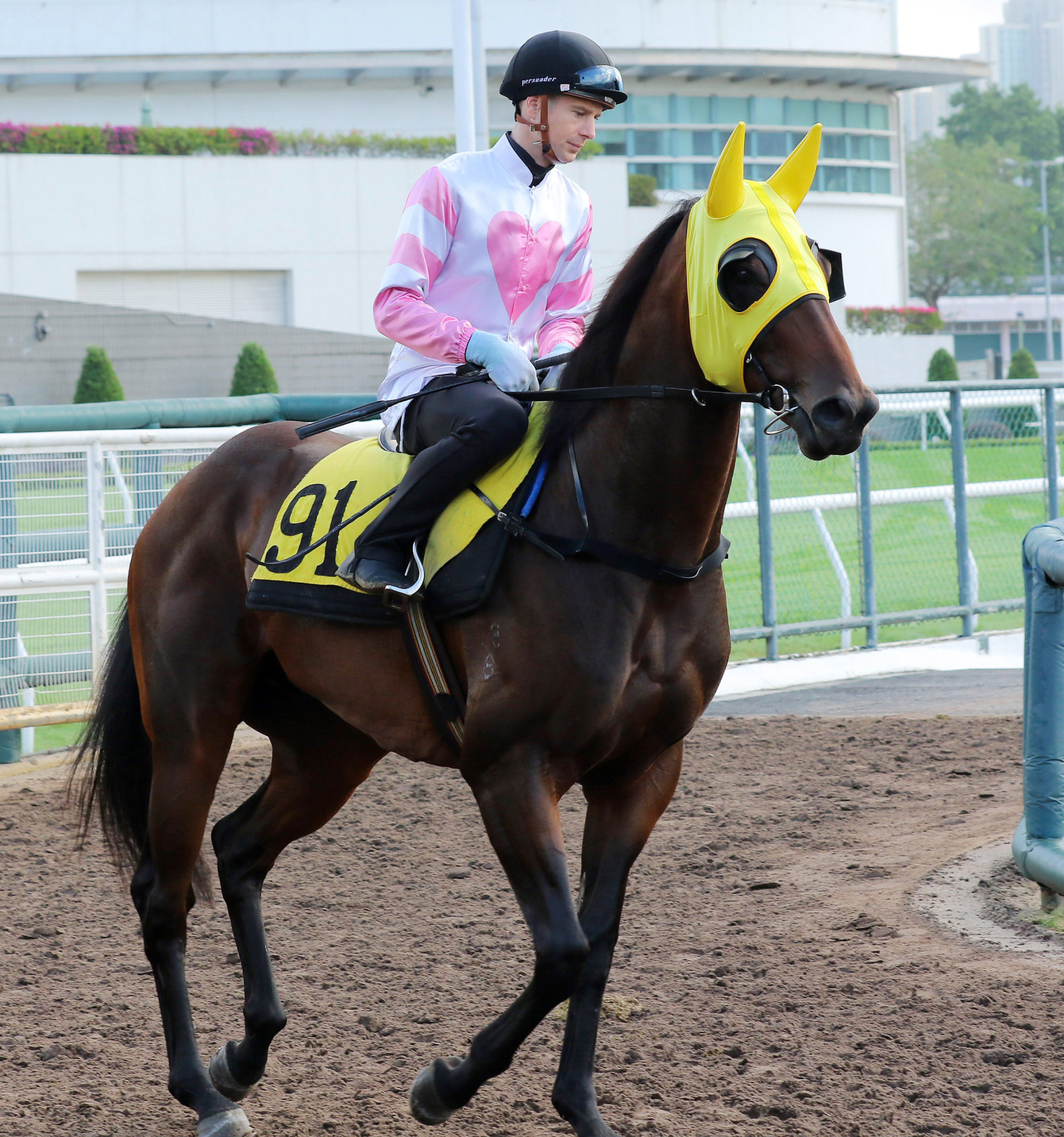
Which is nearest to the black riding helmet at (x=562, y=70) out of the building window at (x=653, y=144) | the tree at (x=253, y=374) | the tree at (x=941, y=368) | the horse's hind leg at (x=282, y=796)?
the horse's hind leg at (x=282, y=796)

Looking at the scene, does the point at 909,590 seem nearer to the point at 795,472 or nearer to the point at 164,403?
the point at 795,472

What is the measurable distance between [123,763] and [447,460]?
5.08 feet

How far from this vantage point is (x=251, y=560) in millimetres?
3588

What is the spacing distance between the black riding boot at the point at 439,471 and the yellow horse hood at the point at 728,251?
0.50 metres

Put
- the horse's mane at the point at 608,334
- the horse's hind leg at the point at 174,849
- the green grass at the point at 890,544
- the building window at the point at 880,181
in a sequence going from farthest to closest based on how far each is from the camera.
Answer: the building window at the point at 880,181 → the green grass at the point at 890,544 → the horse's hind leg at the point at 174,849 → the horse's mane at the point at 608,334

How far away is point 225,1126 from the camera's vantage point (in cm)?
329

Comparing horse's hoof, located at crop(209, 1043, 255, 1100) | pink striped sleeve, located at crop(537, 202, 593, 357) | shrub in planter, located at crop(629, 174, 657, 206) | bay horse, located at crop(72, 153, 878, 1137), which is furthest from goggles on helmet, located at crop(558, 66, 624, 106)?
shrub in planter, located at crop(629, 174, 657, 206)

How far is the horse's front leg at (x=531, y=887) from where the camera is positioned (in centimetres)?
284

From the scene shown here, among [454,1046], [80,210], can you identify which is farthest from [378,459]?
[80,210]

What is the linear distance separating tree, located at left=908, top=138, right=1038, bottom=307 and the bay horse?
7481cm

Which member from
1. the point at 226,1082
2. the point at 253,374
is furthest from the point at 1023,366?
the point at 226,1082

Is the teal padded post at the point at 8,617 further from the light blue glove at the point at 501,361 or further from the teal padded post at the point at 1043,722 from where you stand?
the teal padded post at the point at 1043,722

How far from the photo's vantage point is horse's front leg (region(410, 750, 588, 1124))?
284cm

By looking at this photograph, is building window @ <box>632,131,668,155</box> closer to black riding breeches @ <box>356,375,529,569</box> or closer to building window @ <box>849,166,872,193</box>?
building window @ <box>849,166,872,193</box>
